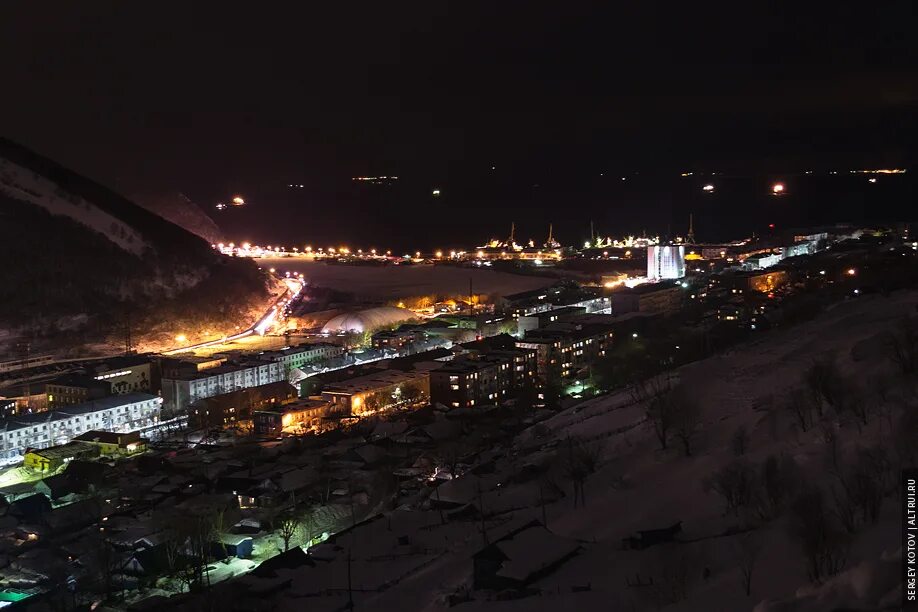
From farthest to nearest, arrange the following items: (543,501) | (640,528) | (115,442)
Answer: (115,442), (543,501), (640,528)

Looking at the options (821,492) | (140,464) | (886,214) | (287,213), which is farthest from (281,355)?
(287,213)

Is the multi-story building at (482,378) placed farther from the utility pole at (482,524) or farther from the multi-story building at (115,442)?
the utility pole at (482,524)

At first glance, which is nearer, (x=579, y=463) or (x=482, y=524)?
(x=482, y=524)

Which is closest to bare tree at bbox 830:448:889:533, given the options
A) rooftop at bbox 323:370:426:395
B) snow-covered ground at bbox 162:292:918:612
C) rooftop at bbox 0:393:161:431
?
snow-covered ground at bbox 162:292:918:612

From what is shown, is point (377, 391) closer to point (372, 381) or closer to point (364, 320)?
point (372, 381)

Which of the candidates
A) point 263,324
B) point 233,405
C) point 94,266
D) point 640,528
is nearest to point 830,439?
point 640,528

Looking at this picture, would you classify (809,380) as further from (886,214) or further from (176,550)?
(886,214)

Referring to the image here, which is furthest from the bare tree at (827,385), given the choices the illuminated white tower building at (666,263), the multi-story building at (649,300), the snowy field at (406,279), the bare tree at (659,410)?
the illuminated white tower building at (666,263)
